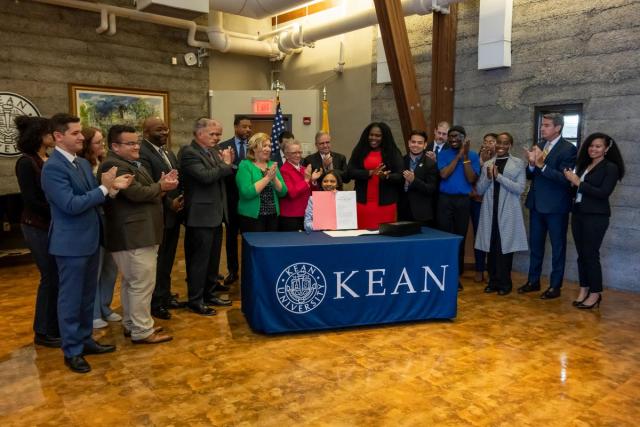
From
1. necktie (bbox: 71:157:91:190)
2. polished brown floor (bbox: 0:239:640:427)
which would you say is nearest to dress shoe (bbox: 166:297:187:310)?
polished brown floor (bbox: 0:239:640:427)

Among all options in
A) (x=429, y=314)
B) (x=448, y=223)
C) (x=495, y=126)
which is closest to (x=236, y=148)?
(x=448, y=223)

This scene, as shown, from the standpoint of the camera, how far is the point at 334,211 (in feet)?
13.4

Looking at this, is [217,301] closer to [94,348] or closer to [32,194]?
[94,348]

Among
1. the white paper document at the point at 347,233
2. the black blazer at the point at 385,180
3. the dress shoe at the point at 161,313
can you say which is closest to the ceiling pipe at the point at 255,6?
the black blazer at the point at 385,180

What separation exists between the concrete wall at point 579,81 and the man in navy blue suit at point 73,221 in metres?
4.23

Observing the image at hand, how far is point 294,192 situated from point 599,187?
243cm

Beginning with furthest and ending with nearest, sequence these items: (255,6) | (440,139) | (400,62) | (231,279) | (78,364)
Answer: (255,6) < (400,62) < (231,279) < (440,139) < (78,364)

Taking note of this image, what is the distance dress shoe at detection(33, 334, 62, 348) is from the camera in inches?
137

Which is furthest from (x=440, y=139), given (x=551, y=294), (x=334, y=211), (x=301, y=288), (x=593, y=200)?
(x=301, y=288)

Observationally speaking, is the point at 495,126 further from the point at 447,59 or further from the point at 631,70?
the point at 631,70

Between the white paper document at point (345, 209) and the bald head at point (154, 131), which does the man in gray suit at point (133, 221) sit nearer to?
the bald head at point (154, 131)

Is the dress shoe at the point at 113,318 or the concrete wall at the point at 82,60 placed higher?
the concrete wall at the point at 82,60

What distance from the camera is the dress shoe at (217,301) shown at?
14.3 feet

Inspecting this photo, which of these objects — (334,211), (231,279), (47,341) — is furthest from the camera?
(231,279)
